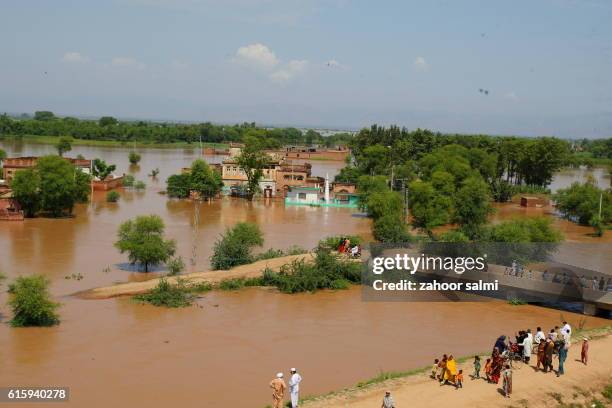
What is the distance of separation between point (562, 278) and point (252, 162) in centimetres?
2788

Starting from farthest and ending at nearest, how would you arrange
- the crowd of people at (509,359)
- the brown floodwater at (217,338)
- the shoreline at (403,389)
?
the brown floodwater at (217,338), the crowd of people at (509,359), the shoreline at (403,389)

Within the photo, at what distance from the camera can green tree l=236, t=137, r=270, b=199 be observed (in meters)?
A: 44.5

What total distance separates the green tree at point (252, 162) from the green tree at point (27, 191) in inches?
563

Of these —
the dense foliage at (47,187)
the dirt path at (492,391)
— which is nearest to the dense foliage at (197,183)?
the dense foliage at (47,187)

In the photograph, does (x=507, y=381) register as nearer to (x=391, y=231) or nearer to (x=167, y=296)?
(x=167, y=296)

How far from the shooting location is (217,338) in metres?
15.5

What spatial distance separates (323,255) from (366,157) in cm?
3387

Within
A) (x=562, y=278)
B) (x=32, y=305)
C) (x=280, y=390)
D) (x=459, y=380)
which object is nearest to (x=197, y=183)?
(x=562, y=278)

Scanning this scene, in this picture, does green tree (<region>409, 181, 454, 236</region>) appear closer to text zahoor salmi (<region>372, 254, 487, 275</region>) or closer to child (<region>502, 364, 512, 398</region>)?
text zahoor salmi (<region>372, 254, 487, 275</region>)

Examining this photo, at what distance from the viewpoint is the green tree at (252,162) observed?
44.5 m

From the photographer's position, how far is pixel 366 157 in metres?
54.1

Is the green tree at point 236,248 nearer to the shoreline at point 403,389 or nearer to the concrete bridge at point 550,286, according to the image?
the concrete bridge at point 550,286

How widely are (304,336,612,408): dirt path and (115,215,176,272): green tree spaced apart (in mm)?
11417

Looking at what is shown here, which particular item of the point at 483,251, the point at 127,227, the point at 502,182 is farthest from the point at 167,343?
the point at 502,182
